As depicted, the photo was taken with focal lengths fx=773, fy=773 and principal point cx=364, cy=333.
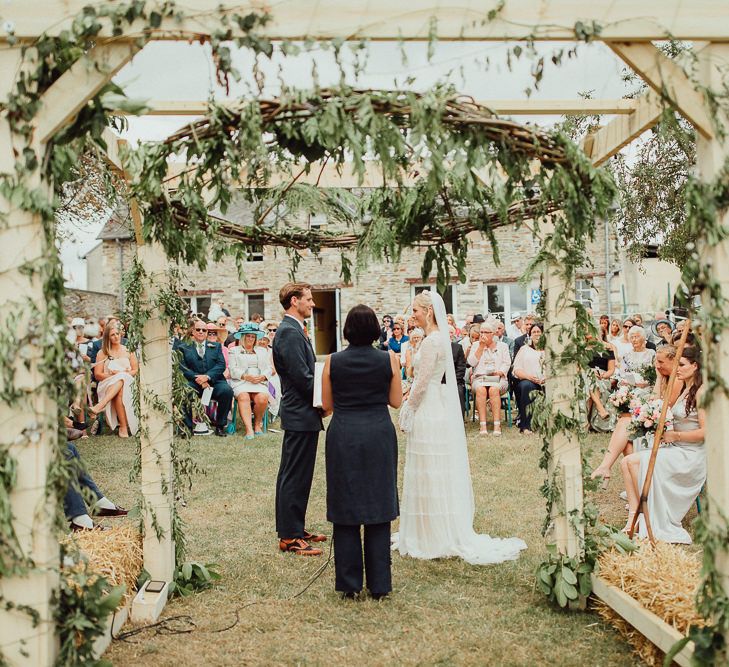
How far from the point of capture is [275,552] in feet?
20.2

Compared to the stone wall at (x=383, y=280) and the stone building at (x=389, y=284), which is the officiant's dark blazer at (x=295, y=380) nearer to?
the stone building at (x=389, y=284)

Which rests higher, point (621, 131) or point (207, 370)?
point (621, 131)

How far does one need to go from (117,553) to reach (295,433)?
186 centimetres

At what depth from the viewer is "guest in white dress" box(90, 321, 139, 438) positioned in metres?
11.8

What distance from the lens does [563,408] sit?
187 inches

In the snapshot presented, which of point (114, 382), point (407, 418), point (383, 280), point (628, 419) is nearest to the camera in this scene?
point (407, 418)

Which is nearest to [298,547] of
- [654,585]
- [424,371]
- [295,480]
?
[295,480]

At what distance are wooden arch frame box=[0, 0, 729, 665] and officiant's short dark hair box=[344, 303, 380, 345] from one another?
2.17m

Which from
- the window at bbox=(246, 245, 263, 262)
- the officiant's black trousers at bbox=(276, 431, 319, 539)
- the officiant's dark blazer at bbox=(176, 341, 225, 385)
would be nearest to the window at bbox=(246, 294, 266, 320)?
the officiant's dark blazer at bbox=(176, 341, 225, 385)

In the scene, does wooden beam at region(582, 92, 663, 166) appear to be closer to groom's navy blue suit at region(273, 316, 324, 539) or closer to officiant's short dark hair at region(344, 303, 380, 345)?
officiant's short dark hair at region(344, 303, 380, 345)

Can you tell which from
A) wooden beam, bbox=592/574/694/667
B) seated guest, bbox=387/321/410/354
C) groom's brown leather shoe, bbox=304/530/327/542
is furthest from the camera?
seated guest, bbox=387/321/410/354

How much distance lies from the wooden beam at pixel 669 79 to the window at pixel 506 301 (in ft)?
73.1

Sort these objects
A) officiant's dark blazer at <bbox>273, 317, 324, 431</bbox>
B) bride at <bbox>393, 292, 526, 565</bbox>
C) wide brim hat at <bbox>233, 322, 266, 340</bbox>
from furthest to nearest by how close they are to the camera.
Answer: wide brim hat at <bbox>233, 322, 266, 340</bbox> → officiant's dark blazer at <bbox>273, 317, 324, 431</bbox> → bride at <bbox>393, 292, 526, 565</bbox>

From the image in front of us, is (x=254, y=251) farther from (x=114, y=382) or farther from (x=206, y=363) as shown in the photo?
(x=206, y=363)
